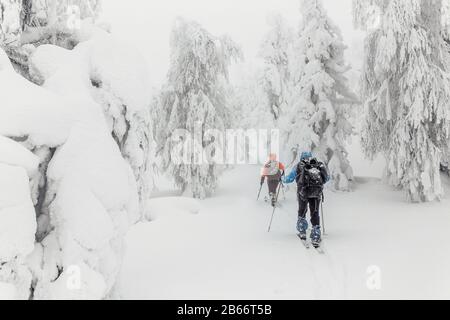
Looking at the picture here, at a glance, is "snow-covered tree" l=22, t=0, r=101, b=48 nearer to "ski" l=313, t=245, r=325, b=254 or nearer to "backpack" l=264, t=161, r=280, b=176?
"ski" l=313, t=245, r=325, b=254

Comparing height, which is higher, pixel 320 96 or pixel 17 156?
pixel 320 96

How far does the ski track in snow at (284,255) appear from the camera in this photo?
240 inches

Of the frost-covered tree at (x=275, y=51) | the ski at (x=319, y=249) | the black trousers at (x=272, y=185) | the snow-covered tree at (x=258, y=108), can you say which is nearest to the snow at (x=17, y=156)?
the ski at (x=319, y=249)

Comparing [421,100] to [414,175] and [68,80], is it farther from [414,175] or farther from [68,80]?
[68,80]

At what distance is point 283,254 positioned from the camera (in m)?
7.93

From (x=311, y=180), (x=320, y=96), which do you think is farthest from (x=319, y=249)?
(x=320, y=96)

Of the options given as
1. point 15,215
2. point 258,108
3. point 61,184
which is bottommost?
point 15,215

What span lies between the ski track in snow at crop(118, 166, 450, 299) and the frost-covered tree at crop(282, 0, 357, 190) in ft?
12.9

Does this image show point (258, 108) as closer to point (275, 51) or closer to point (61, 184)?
point (275, 51)

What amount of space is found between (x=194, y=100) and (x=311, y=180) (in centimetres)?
898

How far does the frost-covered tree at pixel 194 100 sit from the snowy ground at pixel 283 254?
3656 mm

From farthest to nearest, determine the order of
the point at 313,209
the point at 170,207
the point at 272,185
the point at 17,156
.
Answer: the point at 272,185 → the point at 170,207 → the point at 313,209 → the point at 17,156
